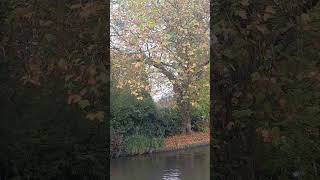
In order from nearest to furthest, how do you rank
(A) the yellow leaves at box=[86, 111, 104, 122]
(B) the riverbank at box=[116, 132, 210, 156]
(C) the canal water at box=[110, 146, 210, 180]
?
(A) the yellow leaves at box=[86, 111, 104, 122], (C) the canal water at box=[110, 146, 210, 180], (B) the riverbank at box=[116, 132, 210, 156]

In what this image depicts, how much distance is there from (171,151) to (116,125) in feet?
3.01

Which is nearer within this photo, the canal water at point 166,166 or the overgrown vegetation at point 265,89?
the overgrown vegetation at point 265,89

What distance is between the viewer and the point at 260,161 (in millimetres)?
2129

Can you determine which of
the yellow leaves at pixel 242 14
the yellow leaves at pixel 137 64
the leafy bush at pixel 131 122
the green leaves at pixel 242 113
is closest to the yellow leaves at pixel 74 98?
the green leaves at pixel 242 113

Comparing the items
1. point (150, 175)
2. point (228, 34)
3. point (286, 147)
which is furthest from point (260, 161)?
point (150, 175)

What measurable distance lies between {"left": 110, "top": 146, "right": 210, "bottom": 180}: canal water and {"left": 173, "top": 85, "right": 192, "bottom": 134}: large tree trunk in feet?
1.82

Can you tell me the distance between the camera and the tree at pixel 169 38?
6.00 metres

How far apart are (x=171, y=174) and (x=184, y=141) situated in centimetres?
217

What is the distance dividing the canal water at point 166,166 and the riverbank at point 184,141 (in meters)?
0.14

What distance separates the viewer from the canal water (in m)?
4.29

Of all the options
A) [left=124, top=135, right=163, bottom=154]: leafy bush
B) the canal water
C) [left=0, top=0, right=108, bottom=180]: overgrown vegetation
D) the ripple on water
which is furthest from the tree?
[left=0, top=0, right=108, bottom=180]: overgrown vegetation

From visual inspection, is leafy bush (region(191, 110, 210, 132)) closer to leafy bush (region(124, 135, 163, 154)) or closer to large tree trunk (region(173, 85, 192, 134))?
large tree trunk (region(173, 85, 192, 134))

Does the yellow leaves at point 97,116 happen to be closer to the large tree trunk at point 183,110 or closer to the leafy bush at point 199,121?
the large tree trunk at point 183,110

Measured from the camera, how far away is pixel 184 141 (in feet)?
21.2
